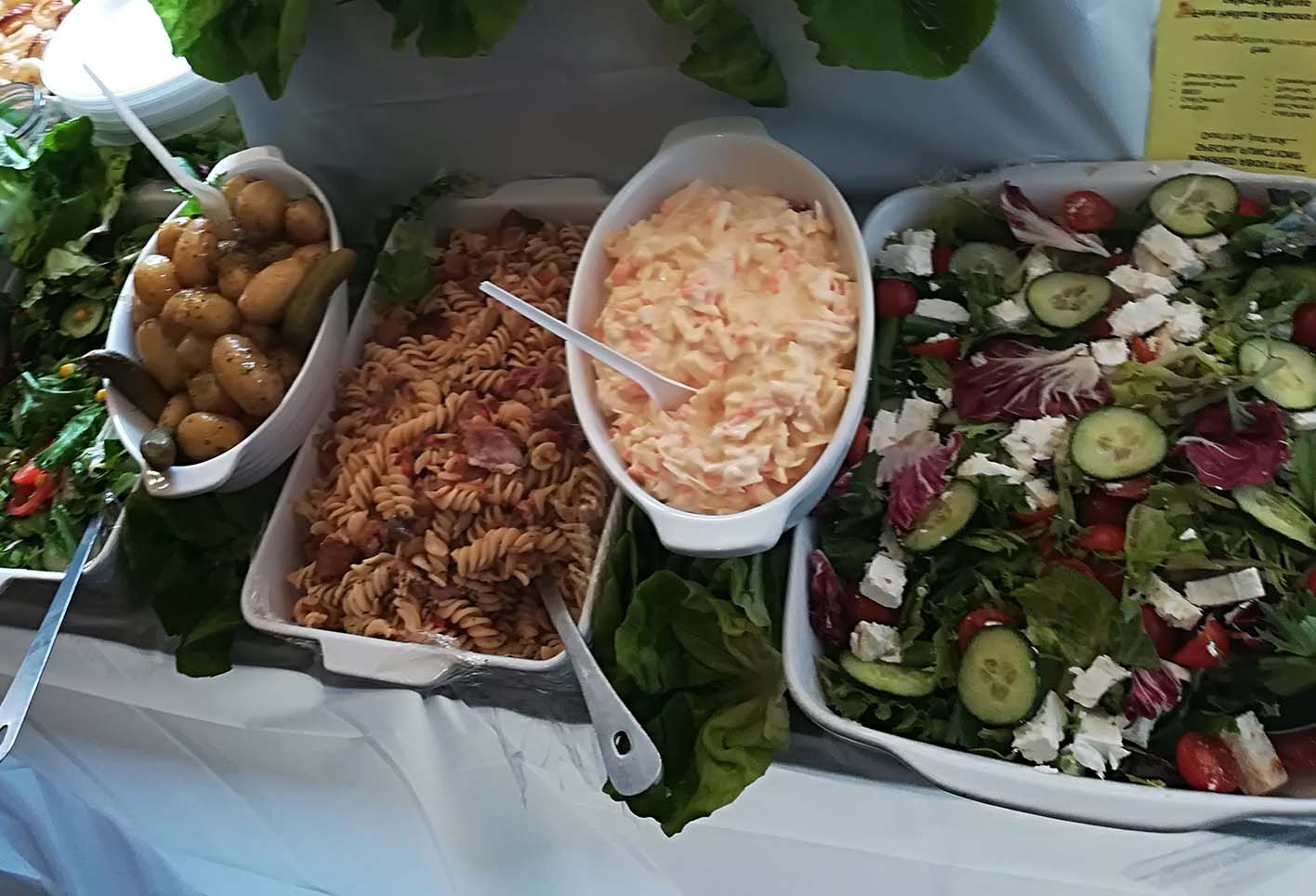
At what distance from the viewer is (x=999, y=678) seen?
886 millimetres

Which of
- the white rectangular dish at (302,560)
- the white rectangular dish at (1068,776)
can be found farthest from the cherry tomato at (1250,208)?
the white rectangular dish at (302,560)

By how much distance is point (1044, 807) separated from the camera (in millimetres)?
834

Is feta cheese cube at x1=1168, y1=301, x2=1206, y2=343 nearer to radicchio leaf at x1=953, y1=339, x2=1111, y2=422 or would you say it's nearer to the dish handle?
radicchio leaf at x1=953, y1=339, x2=1111, y2=422

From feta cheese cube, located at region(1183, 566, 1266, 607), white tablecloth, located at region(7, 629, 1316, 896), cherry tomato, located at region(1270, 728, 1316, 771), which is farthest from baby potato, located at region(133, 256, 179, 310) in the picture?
cherry tomato, located at region(1270, 728, 1316, 771)

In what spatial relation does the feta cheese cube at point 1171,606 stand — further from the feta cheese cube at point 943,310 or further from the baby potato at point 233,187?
the baby potato at point 233,187

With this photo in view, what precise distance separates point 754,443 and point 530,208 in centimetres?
49

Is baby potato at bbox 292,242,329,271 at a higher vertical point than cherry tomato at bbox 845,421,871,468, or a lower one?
higher

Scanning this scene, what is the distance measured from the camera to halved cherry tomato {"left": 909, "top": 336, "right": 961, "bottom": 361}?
105 centimetres

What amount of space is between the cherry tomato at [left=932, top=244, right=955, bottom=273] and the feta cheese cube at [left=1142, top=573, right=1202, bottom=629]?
388 mm

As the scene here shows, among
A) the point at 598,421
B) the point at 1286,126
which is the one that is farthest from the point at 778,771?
the point at 1286,126

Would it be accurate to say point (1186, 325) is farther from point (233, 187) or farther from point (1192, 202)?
point (233, 187)

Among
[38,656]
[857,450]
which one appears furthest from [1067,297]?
[38,656]

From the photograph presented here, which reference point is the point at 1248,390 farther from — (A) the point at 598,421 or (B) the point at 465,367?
(B) the point at 465,367

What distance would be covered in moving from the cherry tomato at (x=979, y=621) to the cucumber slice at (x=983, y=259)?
369 millimetres
